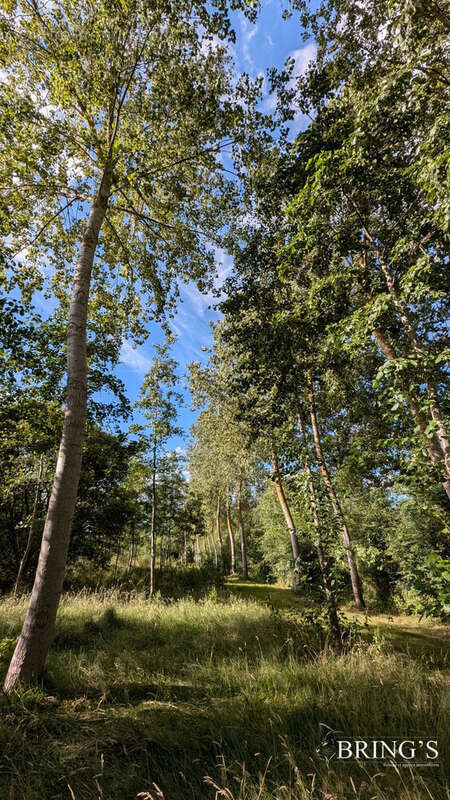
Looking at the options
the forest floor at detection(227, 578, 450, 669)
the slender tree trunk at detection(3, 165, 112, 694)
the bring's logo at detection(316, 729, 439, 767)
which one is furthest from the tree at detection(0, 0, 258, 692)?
the forest floor at detection(227, 578, 450, 669)

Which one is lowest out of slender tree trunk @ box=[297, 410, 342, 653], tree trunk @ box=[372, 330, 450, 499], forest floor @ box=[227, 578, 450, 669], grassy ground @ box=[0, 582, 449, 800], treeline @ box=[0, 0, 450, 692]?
forest floor @ box=[227, 578, 450, 669]

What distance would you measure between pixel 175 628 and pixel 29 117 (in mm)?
11380

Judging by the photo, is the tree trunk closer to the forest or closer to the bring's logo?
the forest

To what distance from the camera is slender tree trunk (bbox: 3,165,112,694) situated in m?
3.48

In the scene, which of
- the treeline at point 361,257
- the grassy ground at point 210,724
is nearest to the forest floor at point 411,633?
the treeline at point 361,257

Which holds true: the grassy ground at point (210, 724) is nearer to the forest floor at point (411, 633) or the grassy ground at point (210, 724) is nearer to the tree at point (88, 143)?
the tree at point (88, 143)

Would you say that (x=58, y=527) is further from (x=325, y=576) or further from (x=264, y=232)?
(x=264, y=232)

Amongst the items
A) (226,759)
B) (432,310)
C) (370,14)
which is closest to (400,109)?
(370,14)

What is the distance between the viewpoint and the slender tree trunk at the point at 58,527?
3479 millimetres

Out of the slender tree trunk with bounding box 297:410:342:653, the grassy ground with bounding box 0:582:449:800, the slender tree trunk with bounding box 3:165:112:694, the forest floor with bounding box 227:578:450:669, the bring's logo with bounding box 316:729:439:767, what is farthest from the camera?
the forest floor with bounding box 227:578:450:669

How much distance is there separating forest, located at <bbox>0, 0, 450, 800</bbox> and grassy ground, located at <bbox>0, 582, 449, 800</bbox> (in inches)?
1.1

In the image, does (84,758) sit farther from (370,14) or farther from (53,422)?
(370,14)

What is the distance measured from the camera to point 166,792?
2119mm

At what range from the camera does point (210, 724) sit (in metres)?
Result: 2.73
